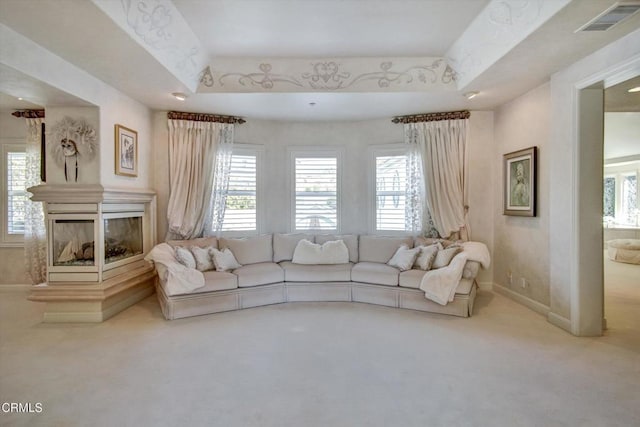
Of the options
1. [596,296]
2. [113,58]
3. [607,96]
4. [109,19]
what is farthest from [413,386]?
[607,96]

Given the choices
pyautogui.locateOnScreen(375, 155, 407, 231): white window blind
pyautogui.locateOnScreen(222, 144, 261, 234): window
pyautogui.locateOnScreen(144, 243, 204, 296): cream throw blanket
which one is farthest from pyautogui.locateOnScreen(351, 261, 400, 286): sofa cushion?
pyautogui.locateOnScreen(144, 243, 204, 296): cream throw blanket

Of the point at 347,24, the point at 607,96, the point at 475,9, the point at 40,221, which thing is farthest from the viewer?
the point at 40,221

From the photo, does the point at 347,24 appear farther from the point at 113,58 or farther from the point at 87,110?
the point at 87,110

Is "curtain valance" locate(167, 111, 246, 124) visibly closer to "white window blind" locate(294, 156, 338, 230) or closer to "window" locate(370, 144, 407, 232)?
"white window blind" locate(294, 156, 338, 230)

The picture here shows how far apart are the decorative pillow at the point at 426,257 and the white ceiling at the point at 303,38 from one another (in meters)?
2.02

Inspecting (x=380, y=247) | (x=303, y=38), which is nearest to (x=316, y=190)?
(x=380, y=247)

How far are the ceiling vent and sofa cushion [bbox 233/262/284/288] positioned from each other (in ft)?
13.3

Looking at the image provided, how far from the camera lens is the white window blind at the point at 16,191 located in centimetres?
521

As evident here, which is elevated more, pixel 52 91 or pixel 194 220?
pixel 52 91

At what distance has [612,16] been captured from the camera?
2508 mm

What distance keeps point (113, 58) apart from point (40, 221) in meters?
3.23

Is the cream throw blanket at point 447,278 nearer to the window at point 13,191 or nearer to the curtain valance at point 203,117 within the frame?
the curtain valance at point 203,117

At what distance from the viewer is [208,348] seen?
3.17m

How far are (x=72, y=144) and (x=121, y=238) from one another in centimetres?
126
